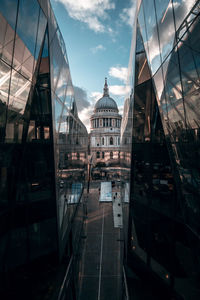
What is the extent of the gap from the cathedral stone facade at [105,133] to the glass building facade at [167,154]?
71.0 metres

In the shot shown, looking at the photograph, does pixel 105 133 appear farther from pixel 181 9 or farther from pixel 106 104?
pixel 181 9

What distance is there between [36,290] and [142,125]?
32.0 ft

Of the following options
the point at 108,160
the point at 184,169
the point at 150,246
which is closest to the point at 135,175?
the point at 150,246

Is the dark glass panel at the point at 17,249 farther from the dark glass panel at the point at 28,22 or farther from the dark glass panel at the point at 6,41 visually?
the dark glass panel at the point at 28,22

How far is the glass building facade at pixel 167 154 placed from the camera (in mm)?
3969

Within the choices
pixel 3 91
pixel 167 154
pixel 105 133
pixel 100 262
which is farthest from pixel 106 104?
pixel 3 91

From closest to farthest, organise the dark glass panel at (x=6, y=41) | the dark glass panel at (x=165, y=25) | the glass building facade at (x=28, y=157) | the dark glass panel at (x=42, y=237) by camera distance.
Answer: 1. the dark glass panel at (x=6, y=41)
2. the glass building facade at (x=28, y=157)
3. the dark glass panel at (x=165, y=25)
4. the dark glass panel at (x=42, y=237)

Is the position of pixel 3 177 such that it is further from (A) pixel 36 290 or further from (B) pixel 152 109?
(B) pixel 152 109

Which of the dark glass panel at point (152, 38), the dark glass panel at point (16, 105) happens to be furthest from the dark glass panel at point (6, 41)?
the dark glass panel at point (152, 38)

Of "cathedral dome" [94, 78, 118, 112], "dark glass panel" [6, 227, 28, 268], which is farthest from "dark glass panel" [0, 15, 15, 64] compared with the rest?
"cathedral dome" [94, 78, 118, 112]

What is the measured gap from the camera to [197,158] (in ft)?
12.8

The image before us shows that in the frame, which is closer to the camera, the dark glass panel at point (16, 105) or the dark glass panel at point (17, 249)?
the dark glass panel at point (16, 105)

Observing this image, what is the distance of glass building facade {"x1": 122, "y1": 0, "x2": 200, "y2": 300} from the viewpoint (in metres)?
3.97

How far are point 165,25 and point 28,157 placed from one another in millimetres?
7269
